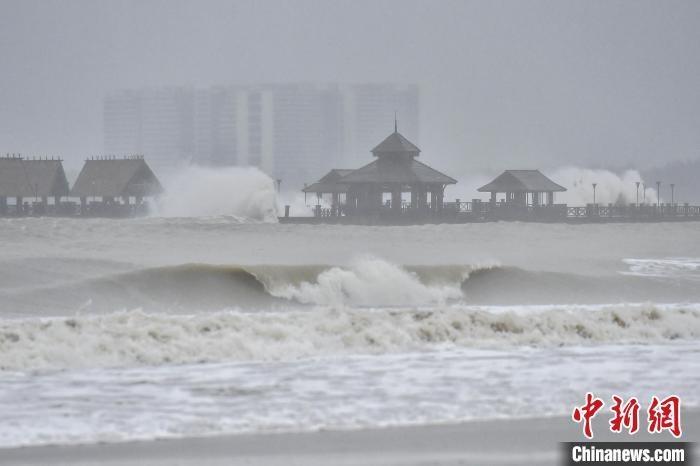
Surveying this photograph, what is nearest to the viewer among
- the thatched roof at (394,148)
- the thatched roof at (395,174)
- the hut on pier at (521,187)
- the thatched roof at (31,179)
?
the thatched roof at (395,174)

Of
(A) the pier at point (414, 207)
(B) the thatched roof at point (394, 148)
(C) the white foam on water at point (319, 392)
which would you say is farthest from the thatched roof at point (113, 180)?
(C) the white foam on water at point (319, 392)

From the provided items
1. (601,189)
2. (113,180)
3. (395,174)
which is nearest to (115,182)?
(113,180)

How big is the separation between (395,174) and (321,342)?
5385cm

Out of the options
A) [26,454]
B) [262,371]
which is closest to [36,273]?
[262,371]

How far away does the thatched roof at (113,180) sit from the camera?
98812 millimetres

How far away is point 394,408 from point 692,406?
10.0 ft

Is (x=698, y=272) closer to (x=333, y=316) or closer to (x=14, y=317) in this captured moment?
(x=333, y=316)

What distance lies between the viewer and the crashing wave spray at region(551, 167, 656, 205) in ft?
383

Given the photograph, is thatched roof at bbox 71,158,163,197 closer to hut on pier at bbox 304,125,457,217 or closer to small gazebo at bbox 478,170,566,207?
hut on pier at bbox 304,125,457,217

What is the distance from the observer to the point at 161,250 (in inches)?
2051

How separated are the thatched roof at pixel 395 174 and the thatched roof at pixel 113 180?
1197 inches

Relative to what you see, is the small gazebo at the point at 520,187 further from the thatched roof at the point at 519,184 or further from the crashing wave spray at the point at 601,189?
the crashing wave spray at the point at 601,189

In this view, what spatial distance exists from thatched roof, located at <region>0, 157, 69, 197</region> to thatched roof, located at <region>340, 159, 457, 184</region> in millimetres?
32338

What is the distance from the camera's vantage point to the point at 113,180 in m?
99.8
